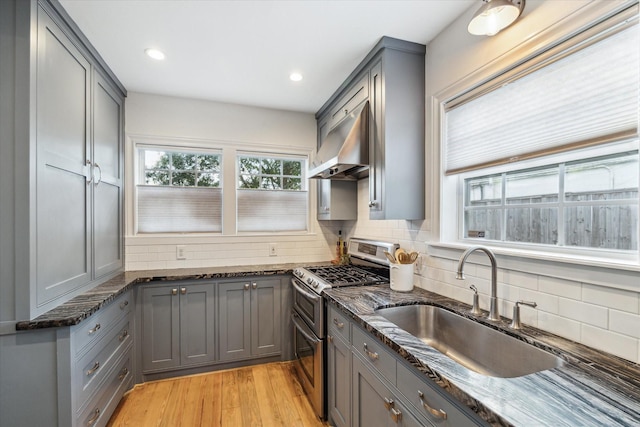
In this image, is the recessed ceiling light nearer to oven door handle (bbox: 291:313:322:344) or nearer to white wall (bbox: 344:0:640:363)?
white wall (bbox: 344:0:640:363)

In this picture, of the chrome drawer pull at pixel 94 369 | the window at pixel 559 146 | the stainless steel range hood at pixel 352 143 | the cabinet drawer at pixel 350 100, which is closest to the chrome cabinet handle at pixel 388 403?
the window at pixel 559 146

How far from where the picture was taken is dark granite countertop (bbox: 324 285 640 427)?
736mm

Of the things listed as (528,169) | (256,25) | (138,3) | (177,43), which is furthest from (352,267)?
(138,3)

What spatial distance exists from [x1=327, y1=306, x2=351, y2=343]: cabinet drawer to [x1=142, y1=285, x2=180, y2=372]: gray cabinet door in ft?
4.82

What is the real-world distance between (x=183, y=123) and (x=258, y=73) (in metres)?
1.04

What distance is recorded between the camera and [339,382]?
5.80ft

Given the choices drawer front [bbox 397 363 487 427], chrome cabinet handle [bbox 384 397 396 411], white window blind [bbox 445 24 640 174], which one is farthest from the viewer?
chrome cabinet handle [bbox 384 397 396 411]

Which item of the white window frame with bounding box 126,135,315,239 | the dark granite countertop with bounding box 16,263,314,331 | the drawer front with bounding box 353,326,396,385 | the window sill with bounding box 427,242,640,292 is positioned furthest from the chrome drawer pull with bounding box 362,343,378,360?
the white window frame with bounding box 126,135,315,239

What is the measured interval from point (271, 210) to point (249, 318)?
117 cm

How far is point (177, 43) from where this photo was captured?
1.98 m

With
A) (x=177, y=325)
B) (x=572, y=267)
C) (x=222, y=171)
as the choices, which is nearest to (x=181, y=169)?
(x=222, y=171)

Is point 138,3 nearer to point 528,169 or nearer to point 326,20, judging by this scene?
point 326,20

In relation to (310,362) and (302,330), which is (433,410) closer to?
(310,362)

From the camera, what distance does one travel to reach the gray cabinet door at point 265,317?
2695 millimetres
